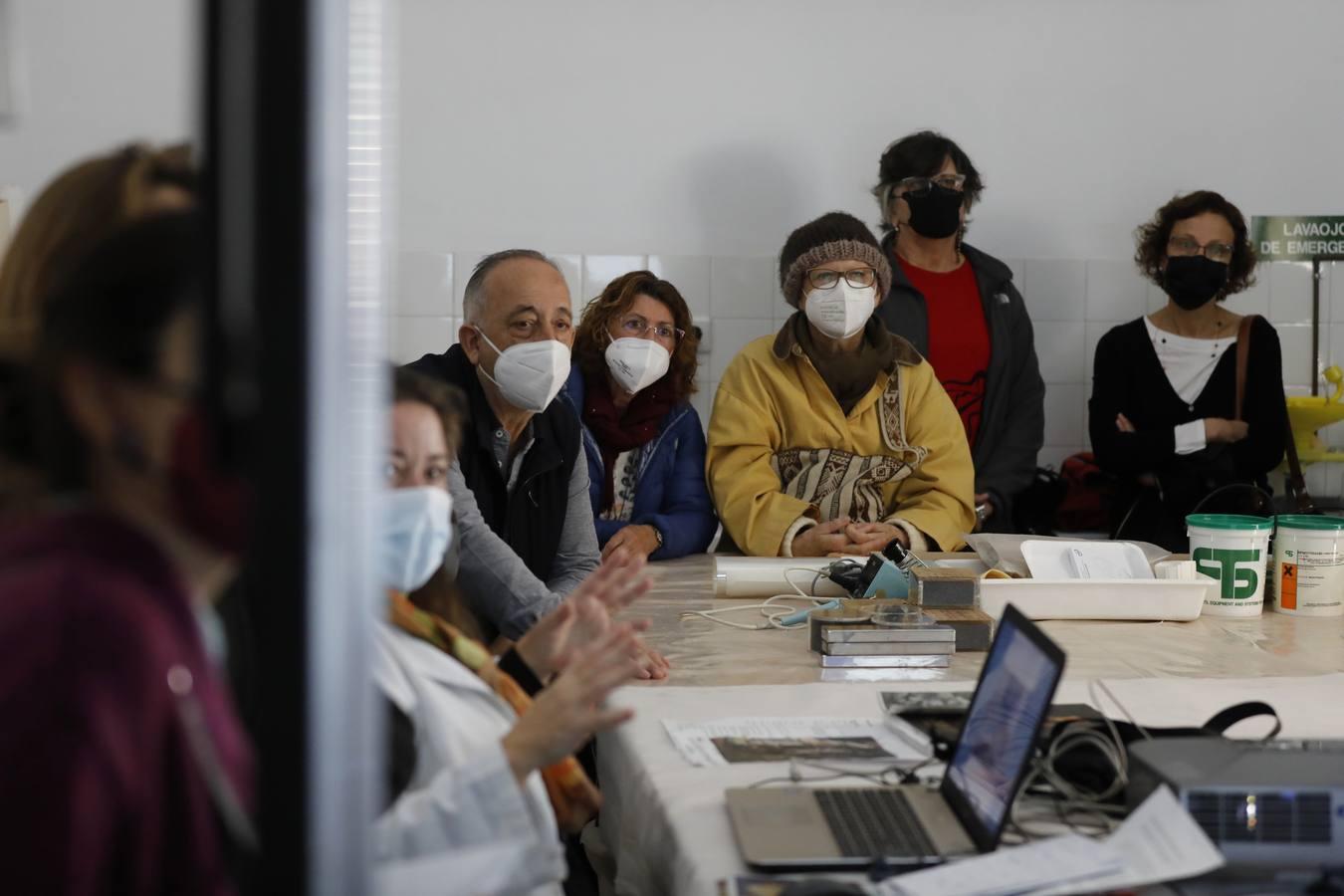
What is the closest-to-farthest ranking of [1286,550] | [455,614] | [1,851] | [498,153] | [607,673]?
[1,851] < [607,673] < [455,614] < [1286,550] < [498,153]

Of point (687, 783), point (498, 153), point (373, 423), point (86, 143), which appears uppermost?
point (498, 153)

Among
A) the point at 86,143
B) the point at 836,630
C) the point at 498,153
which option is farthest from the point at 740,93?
the point at 86,143

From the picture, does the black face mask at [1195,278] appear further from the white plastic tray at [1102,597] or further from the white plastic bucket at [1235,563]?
the white plastic tray at [1102,597]

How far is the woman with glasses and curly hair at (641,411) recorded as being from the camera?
10.7 ft

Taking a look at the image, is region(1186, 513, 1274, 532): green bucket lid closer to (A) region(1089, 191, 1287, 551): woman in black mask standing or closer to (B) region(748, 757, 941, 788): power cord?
(B) region(748, 757, 941, 788): power cord

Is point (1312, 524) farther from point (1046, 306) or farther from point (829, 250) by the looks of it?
point (1046, 306)

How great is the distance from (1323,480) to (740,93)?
237 centimetres

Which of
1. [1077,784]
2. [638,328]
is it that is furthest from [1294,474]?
[1077,784]

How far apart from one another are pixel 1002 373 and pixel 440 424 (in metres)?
2.91

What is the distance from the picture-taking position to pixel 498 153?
14.5 ft

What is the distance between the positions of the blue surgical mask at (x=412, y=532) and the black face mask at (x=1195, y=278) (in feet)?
10.3

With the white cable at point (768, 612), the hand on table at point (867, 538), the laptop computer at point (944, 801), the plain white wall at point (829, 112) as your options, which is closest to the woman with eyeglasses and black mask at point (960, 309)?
the plain white wall at point (829, 112)

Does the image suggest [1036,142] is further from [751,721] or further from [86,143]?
[86,143]

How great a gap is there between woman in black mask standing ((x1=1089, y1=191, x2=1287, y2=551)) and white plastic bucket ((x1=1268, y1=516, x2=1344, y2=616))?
140cm
